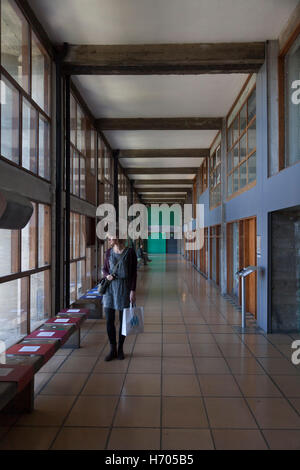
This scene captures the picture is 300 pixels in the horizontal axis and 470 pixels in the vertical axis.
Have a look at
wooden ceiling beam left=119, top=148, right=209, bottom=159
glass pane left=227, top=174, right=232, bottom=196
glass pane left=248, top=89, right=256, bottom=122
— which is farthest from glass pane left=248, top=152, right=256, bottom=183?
wooden ceiling beam left=119, top=148, right=209, bottom=159

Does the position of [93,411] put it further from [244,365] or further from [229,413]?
[244,365]

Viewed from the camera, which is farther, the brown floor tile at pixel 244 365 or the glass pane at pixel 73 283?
the glass pane at pixel 73 283

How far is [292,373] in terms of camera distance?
3551 millimetres

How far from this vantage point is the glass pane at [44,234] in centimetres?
500

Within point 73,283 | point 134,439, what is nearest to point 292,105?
point 134,439

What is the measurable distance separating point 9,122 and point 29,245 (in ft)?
5.00

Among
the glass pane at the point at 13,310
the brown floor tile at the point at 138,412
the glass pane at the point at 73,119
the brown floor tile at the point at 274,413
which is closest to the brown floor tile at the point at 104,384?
→ the brown floor tile at the point at 138,412

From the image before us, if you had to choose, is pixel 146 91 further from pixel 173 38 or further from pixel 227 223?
pixel 227 223

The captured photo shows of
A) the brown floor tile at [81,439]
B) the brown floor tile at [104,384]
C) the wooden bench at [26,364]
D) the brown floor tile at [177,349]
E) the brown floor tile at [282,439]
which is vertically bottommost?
the brown floor tile at [177,349]

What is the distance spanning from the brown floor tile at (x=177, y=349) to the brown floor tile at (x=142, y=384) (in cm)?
69

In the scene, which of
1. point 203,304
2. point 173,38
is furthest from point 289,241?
point 173,38

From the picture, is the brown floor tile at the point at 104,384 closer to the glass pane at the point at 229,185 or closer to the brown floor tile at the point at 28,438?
the brown floor tile at the point at 28,438

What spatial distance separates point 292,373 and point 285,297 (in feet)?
5.38

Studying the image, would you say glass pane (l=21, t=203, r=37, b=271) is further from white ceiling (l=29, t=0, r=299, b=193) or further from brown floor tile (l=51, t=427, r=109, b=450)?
white ceiling (l=29, t=0, r=299, b=193)
